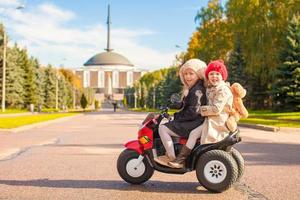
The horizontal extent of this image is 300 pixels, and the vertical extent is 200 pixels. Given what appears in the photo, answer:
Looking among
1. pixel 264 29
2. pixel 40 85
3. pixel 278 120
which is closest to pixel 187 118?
pixel 278 120

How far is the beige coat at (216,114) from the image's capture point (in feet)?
21.2

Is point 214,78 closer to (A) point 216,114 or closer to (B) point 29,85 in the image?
(A) point 216,114

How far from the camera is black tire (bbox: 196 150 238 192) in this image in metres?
6.38

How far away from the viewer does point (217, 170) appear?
643 cm

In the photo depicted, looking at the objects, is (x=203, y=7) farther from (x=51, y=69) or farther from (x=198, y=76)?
(x=198, y=76)

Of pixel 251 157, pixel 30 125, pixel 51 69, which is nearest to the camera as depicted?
pixel 251 157

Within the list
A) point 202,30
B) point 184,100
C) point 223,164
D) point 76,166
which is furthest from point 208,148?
point 202,30

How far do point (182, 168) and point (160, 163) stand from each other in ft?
1.02

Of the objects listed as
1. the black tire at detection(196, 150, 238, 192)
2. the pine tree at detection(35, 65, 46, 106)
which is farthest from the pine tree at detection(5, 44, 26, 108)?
the black tire at detection(196, 150, 238, 192)

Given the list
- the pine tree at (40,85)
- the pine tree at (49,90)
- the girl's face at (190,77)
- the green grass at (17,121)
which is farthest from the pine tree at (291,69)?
the pine tree at (49,90)

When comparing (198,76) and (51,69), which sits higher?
(51,69)

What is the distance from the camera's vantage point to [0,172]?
8.19 meters

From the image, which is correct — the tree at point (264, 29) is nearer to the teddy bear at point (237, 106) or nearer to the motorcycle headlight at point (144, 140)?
the teddy bear at point (237, 106)

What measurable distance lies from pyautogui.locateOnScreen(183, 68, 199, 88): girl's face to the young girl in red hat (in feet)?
0.66
